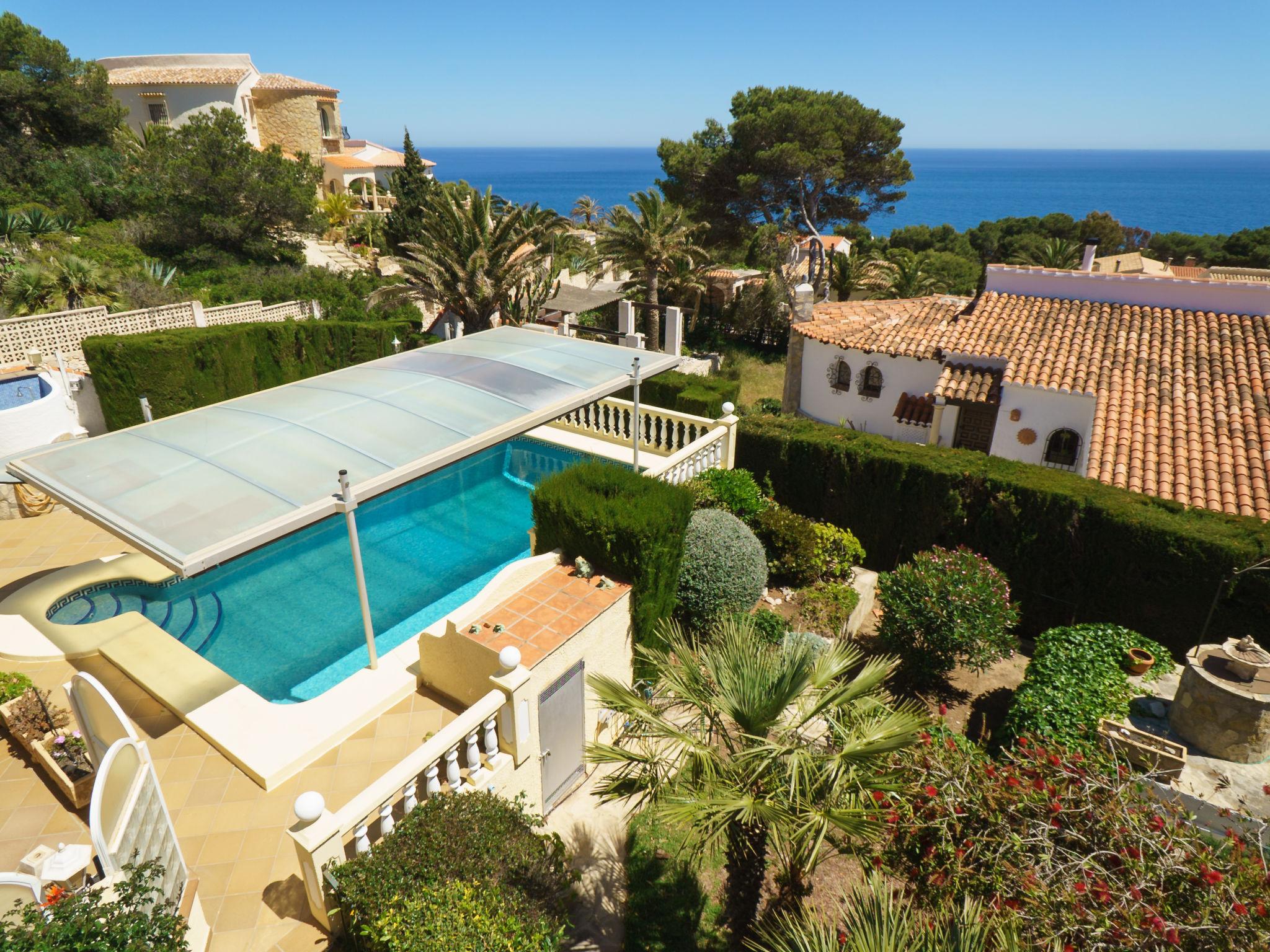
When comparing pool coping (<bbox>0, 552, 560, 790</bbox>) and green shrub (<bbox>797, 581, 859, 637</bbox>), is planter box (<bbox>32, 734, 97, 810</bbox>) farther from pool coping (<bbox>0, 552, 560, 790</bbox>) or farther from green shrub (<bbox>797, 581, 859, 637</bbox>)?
green shrub (<bbox>797, 581, 859, 637</bbox>)

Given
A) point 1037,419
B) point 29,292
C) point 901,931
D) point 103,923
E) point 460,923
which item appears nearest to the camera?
point 103,923

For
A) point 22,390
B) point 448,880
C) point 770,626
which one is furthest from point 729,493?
point 22,390

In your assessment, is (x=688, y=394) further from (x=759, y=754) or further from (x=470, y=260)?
(x=759, y=754)

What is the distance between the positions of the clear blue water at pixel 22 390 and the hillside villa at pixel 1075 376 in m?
22.6

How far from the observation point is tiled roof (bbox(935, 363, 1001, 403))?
18.6m

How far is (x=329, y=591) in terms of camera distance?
45.4ft

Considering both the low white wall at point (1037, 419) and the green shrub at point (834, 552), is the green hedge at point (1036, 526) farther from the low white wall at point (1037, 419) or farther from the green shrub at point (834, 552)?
the low white wall at point (1037, 419)

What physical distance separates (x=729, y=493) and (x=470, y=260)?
16.6 meters

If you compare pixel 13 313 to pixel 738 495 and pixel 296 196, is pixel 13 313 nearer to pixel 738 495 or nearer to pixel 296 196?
pixel 296 196

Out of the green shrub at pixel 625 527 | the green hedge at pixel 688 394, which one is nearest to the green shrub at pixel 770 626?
the green shrub at pixel 625 527

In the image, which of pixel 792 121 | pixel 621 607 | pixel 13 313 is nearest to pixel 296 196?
pixel 13 313

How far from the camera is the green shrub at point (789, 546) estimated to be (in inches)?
523

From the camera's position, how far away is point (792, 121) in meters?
40.1

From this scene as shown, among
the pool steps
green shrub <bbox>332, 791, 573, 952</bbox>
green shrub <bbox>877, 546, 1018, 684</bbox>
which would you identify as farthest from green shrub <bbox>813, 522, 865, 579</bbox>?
the pool steps
